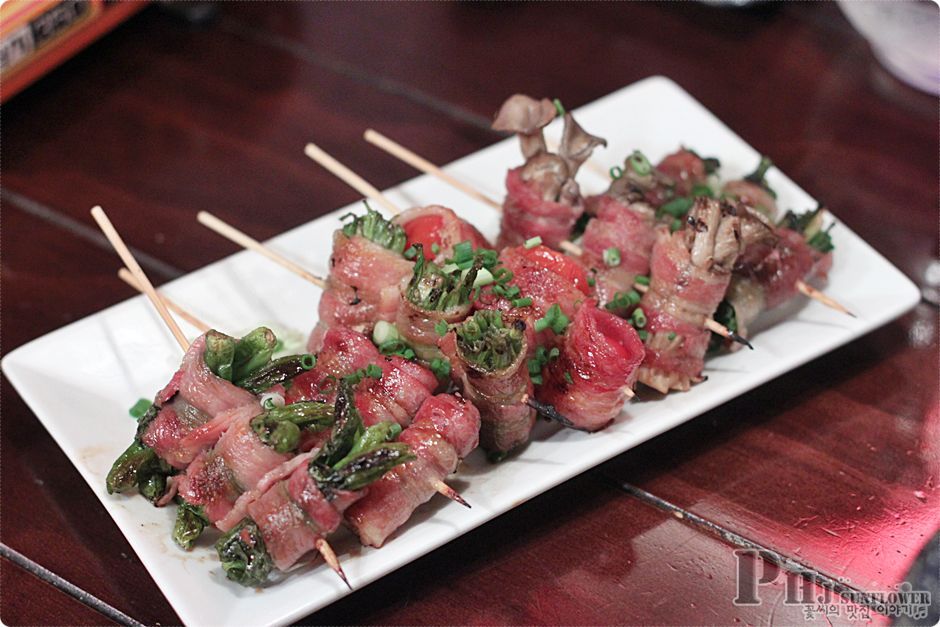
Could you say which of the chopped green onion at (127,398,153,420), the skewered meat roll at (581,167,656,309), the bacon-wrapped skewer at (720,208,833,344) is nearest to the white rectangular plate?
the chopped green onion at (127,398,153,420)

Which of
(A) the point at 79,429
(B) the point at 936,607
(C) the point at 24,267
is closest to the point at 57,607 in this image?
(A) the point at 79,429

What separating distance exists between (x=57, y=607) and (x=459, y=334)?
1414 millimetres

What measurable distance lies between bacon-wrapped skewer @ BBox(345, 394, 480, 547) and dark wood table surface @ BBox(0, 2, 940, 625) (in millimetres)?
339

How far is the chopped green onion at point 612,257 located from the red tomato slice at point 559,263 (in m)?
0.16

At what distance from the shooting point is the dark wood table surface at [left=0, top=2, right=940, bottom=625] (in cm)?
307

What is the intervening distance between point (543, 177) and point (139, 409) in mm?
1488

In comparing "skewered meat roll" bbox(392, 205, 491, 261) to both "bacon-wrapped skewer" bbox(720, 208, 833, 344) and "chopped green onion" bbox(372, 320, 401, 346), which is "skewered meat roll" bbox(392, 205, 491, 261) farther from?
"bacon-wrapped skewer" bbox(720, 208, 833, 344)

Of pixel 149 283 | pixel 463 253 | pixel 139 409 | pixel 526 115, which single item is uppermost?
pixel 526 115

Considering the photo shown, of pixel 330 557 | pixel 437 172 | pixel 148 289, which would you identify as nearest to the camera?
pixel 330 557

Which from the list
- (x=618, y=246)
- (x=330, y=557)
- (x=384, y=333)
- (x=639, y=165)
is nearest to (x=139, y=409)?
(x=384, y=333)

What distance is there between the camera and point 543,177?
11.4 feet

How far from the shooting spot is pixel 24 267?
4035 millimetres

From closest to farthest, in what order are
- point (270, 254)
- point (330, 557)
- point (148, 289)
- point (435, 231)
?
point (330, 557) < point (148, 289) < point (435, 231) < point (270, 254)

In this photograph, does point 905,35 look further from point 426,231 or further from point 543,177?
point 426,231
